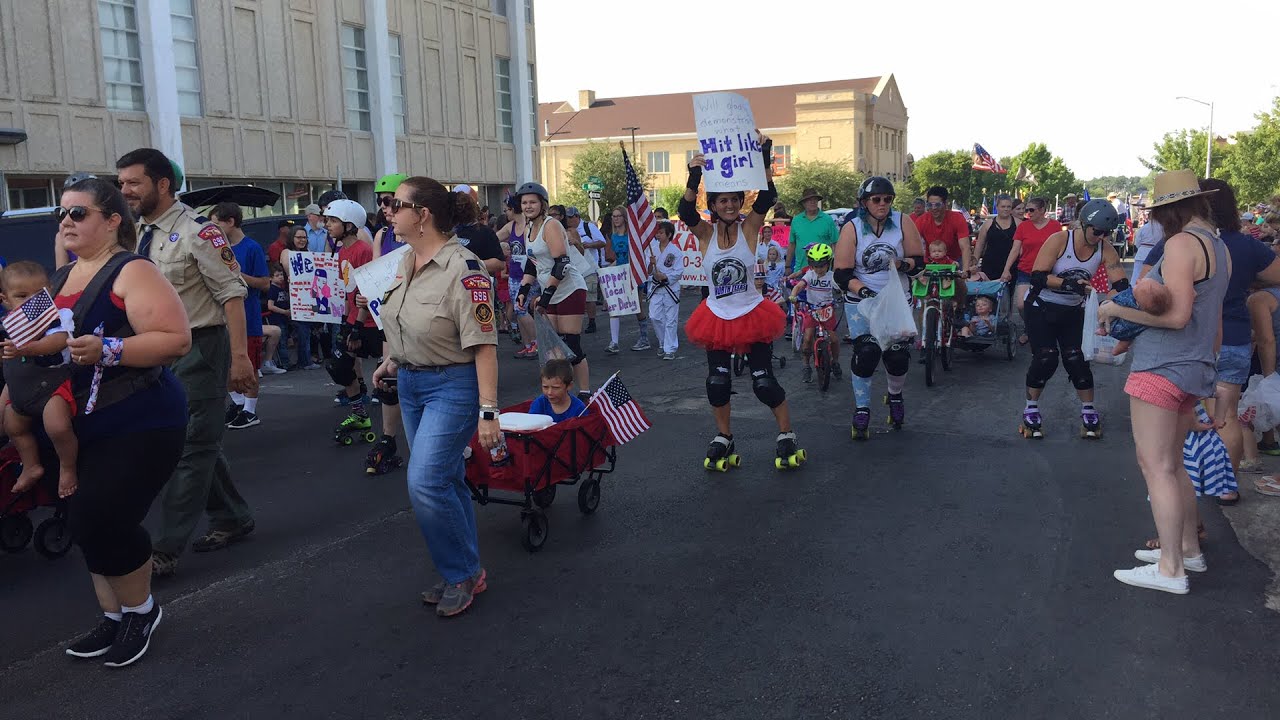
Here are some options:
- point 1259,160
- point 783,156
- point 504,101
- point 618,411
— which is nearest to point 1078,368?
point 618,411

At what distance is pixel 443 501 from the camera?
4.76 meters

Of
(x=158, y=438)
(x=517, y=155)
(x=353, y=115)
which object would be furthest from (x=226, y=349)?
(x=517, y=155)

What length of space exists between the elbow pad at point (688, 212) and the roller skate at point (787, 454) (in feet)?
5.56

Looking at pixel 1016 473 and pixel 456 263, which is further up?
pixel 456 263

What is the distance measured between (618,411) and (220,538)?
244 centimetres

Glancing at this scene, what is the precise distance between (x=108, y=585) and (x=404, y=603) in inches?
51.4

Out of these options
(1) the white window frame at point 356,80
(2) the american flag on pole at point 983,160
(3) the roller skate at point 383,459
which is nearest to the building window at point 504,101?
(1) the white window frame at point 356,80

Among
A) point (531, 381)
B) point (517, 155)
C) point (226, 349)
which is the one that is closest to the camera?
point (226, 349)

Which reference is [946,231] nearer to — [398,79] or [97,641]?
[97,641]

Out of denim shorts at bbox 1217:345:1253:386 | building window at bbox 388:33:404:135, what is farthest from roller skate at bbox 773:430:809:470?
building window at bbox 388:33:404:135

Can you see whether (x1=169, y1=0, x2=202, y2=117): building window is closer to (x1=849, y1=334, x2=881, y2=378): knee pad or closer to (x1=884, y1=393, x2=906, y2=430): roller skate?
(x1=849, y1=334, x2=881, y2=378): knee pad

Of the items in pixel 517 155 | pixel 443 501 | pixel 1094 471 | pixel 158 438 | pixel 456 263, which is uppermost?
pixel 517 155

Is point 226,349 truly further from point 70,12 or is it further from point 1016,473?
point 70,12

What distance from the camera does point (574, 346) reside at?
9922 mm
